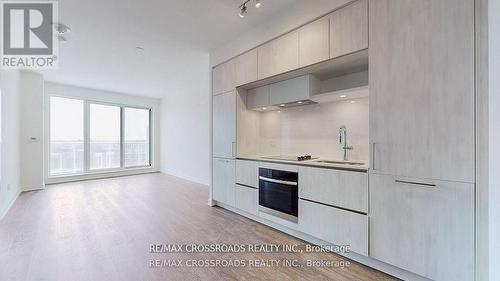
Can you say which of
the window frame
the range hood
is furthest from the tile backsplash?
the window frame

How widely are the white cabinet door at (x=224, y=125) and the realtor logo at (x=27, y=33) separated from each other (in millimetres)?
2308

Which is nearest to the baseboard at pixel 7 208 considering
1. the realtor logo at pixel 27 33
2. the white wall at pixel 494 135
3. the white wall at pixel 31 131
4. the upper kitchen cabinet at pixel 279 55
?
the white wall at pixel 31 131

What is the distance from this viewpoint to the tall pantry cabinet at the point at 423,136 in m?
1.57

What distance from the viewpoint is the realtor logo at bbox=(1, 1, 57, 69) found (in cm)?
255

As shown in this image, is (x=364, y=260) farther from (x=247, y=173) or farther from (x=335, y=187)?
(x=247, y=173)

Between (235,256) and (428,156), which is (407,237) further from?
(235,256)

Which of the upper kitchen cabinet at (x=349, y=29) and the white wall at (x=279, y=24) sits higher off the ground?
the white wall at (x=279, y=24)

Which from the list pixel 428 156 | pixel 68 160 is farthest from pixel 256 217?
pixel 68 160

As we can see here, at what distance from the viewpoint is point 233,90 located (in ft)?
11.5

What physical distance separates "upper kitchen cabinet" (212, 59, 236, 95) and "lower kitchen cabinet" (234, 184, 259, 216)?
1590 mm

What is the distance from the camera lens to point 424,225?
5.66ft

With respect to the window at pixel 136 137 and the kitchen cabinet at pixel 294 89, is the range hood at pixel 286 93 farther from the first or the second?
the window at pixel 136 137

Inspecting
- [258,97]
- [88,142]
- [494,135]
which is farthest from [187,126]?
[494,135]

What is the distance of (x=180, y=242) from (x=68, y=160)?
18.9ft
